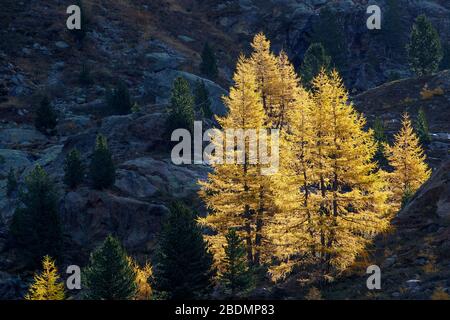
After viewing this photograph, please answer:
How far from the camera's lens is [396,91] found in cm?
6638

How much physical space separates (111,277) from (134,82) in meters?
52.0

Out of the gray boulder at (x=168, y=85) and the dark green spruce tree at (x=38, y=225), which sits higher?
the gray boulder at (x=168, y=85)

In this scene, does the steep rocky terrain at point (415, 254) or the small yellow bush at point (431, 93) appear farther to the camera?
the small yellow bush at point (431, 93)

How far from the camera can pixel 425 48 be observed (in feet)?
223

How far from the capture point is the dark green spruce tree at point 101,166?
1572 inches

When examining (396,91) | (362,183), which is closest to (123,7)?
(396,91)

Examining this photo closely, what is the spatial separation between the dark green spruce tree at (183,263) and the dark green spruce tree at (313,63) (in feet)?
119

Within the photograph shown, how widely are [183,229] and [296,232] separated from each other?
5314 mm

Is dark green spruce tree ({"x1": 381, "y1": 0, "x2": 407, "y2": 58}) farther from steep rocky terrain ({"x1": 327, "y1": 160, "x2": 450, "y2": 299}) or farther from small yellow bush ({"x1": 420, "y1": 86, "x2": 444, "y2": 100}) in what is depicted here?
steep rocky terrain ({"x1": 327, "y1": 160, "x2": 450, "y2": 299})

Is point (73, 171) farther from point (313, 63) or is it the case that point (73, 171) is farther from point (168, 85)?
point (313, 63)

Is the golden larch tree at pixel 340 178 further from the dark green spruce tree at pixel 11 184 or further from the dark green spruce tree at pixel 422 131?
the dark green spruce tree at pixel 422 131

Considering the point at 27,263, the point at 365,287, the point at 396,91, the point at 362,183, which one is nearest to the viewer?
the point at 365,287

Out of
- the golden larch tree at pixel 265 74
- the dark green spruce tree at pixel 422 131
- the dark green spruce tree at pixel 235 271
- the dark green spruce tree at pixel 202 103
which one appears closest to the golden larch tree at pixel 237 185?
the dark green spruce tree at pixel 235 271
